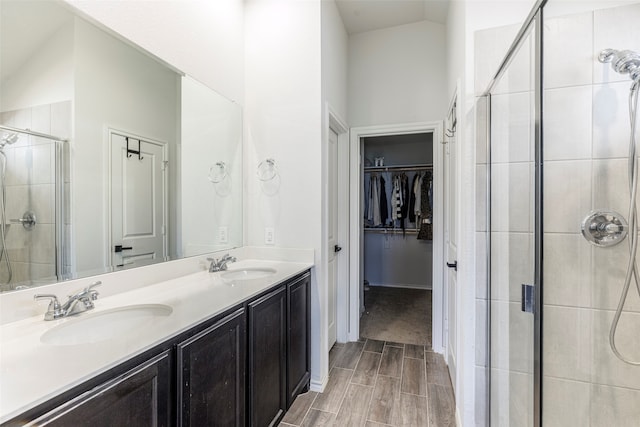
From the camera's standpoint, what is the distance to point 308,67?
2.24 m

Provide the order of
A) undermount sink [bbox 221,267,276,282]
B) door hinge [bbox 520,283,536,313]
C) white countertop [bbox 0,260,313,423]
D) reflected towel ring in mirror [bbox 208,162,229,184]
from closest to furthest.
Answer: white countertop [bbox 0,260,313,423] → door hinge [bbox 520,283,536,313] → undermount sink [bbox 221,267,276,282] → reflected towel ring in mirror [bbox 208,162,229,184]

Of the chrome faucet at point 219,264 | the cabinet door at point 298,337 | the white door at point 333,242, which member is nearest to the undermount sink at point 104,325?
the chrome faucet at point 219,264

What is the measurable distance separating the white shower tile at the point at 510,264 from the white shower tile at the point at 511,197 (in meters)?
0.05

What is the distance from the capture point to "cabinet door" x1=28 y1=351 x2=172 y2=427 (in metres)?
0.73

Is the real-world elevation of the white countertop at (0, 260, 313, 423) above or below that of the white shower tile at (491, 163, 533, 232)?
below

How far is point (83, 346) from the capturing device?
0.88m

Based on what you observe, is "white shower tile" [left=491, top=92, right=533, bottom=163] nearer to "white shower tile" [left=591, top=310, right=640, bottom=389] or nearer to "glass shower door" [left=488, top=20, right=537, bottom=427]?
"glass shower door" [left=488, top=20, right=537, bottom=427]

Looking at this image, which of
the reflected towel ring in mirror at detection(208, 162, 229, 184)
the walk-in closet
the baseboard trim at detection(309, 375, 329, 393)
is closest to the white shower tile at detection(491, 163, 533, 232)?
the baseboard trim at detection(309, 375, 329, 393)

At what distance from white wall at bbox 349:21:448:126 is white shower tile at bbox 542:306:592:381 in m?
1.97

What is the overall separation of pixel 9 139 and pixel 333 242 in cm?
220

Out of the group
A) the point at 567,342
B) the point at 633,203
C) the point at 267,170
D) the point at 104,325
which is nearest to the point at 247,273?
the point at 267,170

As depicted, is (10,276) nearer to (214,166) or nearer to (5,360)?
(5,360)

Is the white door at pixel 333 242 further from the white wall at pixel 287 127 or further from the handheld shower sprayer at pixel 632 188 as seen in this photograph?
the handheld shower sprayer at pixel 632 188

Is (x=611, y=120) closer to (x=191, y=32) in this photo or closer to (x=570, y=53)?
(x=570, y=53)
